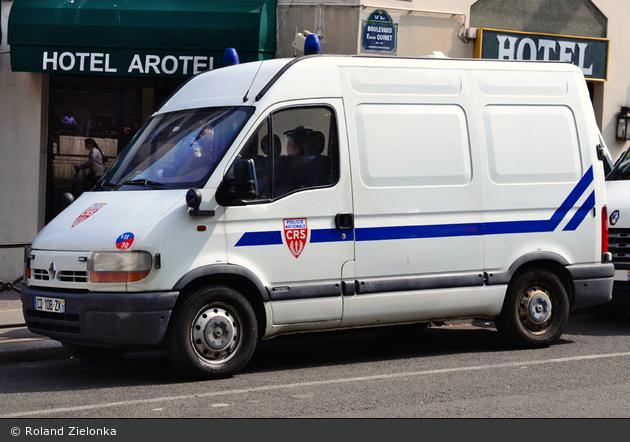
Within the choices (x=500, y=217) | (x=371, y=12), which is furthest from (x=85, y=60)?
(x=500, y=217)

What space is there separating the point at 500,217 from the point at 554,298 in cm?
107

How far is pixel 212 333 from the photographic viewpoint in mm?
6961

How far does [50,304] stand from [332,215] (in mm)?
2330

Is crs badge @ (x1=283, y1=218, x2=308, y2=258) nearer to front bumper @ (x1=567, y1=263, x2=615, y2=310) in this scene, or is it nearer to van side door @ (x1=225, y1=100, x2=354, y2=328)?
van side door @ (x1=225, y1=100, x2=354, y2=328)

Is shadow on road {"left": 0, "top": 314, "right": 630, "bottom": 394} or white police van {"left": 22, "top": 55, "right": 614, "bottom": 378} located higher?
white police van {"left": 22, "top": 55, "right": 614, "bottom": 378}

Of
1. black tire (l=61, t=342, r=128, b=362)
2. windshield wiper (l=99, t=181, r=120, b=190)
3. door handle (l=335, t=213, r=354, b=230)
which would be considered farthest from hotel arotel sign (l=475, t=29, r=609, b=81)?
black tire (l=61, t=342, r=128, b=362)

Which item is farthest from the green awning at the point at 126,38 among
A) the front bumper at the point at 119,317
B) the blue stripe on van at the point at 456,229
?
the front bumper at the point at 119,317

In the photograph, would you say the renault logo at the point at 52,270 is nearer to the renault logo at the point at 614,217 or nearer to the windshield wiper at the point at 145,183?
the windshield wiper at the point at 145,183

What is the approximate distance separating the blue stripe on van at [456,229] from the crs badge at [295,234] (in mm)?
72

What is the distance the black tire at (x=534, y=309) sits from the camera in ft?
27.3

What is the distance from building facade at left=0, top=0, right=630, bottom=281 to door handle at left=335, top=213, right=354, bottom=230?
4.88 metres

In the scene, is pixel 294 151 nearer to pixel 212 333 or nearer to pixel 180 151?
pixel 180 151

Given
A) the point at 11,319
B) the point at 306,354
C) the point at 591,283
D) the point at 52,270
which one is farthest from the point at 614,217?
the point at 11,319

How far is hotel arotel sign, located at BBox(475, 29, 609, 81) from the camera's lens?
14.7 meters
